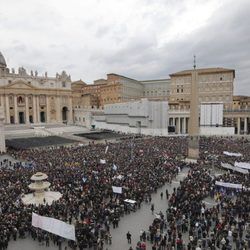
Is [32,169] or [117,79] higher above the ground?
[117,79]

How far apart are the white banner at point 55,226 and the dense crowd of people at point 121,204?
0.74m

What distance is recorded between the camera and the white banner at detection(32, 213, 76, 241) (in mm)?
11414

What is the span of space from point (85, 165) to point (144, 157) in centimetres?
706

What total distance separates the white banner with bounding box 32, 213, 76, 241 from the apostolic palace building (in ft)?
173

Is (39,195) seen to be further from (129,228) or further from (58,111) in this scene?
(58,111)

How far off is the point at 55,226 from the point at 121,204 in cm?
536

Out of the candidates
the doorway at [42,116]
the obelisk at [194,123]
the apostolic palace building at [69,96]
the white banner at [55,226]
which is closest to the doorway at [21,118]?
the apostolic palace building at [69,96]

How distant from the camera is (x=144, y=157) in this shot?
2900 centimetres

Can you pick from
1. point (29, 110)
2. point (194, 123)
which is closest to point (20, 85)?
point (29, 110)

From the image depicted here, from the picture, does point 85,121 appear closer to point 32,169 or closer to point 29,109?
point 29,109

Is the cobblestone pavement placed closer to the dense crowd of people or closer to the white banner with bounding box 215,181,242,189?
the dense crowd of people

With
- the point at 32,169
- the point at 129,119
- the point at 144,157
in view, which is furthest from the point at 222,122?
the point at 32,169

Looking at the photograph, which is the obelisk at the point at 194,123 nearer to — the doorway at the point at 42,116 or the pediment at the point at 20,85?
the pediment at the point at 20,85

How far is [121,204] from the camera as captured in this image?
1627 centimetres
